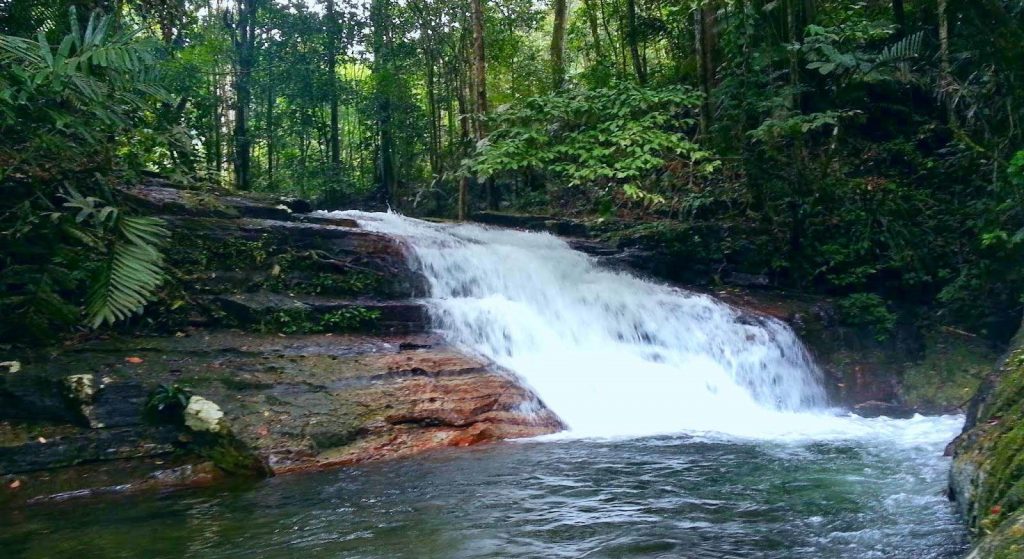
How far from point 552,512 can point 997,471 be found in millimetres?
2541

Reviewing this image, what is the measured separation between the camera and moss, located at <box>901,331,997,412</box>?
33.1 feet

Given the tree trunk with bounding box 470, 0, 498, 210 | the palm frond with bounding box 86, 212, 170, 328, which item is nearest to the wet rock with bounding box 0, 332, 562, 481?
the palm frond with bounding box 86, 212, 170, 328

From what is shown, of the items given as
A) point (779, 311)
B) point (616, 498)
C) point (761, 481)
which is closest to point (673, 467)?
point (761, 481)

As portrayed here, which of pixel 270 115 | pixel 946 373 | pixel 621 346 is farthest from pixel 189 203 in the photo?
pixel 270 115

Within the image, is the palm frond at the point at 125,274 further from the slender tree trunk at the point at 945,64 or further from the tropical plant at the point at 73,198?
the slender tree trunk at the point at 945,64

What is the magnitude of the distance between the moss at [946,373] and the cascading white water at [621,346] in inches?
49.0

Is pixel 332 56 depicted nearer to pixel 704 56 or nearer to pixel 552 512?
pixel 704 56

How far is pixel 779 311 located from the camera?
37.8 feet

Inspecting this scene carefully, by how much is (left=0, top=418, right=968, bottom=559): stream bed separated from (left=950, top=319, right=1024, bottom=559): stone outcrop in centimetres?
24

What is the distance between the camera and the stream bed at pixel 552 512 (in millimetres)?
4445

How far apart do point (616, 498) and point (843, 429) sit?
4296mm

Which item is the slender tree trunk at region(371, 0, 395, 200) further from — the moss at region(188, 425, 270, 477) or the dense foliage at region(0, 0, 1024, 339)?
the moss at region(188, 425, 270, 477)

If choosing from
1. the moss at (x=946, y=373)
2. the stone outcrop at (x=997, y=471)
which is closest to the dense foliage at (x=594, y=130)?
the moss at (x=946, y=373)

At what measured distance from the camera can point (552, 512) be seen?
512 cm
